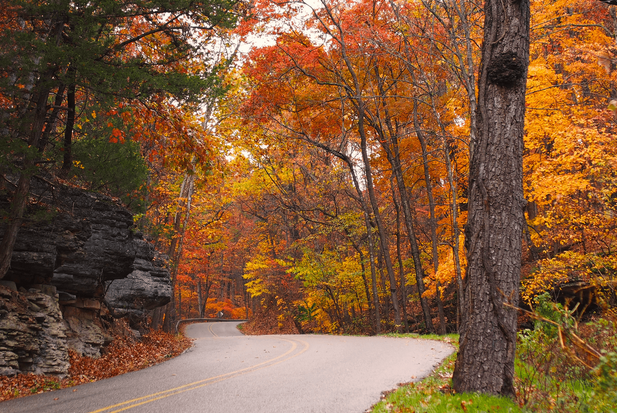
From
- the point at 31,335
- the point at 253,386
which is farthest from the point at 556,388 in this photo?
the point at 31,335

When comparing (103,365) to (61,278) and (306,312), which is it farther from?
(306,312)

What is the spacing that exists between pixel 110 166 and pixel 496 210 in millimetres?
10347

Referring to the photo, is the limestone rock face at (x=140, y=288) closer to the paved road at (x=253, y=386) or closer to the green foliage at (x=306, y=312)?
the paved road at (x=253, y=386)

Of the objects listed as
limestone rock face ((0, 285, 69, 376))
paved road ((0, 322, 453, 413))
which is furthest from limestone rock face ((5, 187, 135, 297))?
paved road ((0, 322, 453, 413))

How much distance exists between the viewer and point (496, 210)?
5.12 metres

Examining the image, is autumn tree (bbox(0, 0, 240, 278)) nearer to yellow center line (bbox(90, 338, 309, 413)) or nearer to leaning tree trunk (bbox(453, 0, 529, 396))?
yellow center line (bbox(90, 338, 309, 413))

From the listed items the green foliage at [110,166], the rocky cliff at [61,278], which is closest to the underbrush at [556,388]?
the rocky cliff at [61,278]

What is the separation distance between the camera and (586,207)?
12766mm

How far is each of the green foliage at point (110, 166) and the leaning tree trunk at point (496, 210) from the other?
9.56 metres

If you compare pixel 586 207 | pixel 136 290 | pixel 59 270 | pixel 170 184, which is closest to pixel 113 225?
pixel 59 270

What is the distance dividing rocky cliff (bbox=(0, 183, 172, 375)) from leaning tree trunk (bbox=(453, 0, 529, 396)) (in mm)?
8203

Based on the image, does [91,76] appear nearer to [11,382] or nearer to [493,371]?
[11,382]

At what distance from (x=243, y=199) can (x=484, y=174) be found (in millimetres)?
24604

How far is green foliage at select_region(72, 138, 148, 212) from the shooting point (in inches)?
416
